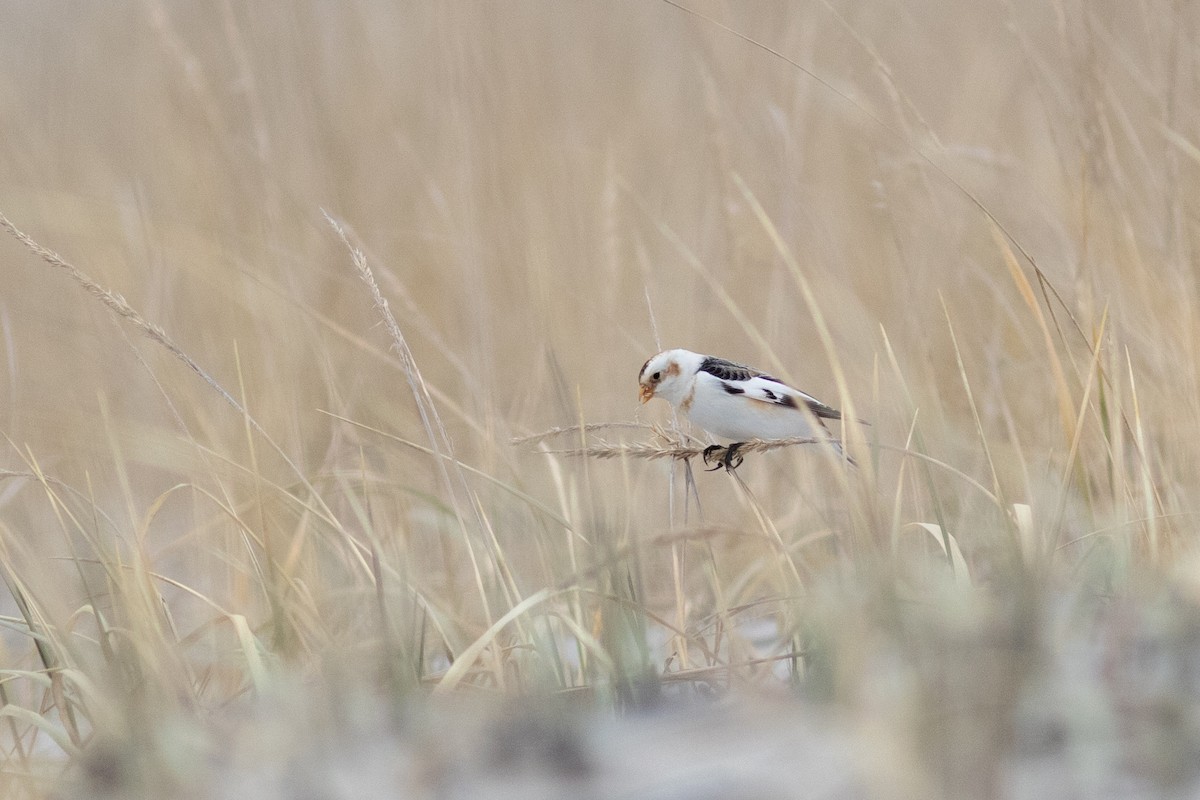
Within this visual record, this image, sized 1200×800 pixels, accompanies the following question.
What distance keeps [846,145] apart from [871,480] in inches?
109

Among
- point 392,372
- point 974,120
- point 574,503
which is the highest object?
point 974,120

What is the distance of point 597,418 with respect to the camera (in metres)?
3.21

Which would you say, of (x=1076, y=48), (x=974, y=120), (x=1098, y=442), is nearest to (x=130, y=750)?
(x=1098, y=442)

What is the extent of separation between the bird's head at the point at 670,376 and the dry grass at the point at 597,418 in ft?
0.22

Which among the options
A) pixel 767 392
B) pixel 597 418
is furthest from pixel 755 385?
pixel 597 418

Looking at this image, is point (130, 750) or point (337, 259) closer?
point (130, 750)

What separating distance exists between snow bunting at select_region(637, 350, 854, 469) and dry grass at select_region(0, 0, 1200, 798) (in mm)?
66

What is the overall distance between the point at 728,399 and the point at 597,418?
116 cm

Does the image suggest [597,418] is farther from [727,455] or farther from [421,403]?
[421,403]

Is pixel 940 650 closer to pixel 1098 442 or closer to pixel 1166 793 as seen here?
pixel 1166 793

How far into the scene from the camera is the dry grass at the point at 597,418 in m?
1.43

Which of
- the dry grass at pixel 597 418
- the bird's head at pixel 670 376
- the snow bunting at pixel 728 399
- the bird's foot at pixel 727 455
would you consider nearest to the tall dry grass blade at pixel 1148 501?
the dry grass at pixel 597 418

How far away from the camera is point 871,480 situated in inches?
64.4

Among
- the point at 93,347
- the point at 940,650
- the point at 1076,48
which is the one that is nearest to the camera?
the point at 940,650
